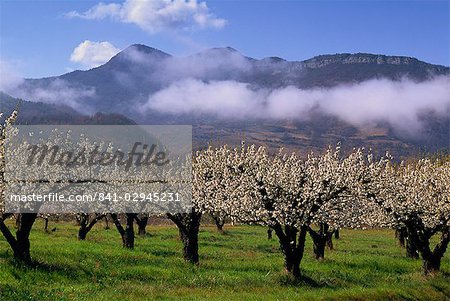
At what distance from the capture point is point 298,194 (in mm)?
32344

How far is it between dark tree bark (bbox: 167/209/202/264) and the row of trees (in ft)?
0.25

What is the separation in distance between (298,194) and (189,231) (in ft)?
35.2

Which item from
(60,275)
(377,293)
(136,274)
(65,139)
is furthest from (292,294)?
(65,139)

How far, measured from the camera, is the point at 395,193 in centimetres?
3769

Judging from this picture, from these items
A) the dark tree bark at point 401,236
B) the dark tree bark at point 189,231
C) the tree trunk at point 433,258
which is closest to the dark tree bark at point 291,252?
the dark tree bark at point 189,231

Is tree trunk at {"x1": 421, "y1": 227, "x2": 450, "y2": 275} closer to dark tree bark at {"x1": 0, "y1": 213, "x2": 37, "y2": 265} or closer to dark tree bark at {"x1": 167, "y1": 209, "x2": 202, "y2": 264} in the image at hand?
dark tree bark at {"x1": 167, "y1": 209, "x2": 202, "y2": 264}

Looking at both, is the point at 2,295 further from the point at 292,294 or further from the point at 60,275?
the point at 292,294

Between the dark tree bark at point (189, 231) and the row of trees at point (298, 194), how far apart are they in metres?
0.08

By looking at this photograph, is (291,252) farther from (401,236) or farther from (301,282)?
(401,236)

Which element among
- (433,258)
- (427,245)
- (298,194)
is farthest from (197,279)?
(433,258)

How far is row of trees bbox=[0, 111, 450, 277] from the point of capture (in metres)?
31.8

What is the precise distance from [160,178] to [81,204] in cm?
852

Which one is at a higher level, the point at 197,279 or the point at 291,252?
the point at 291,252

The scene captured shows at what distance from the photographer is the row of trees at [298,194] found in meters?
31.8
